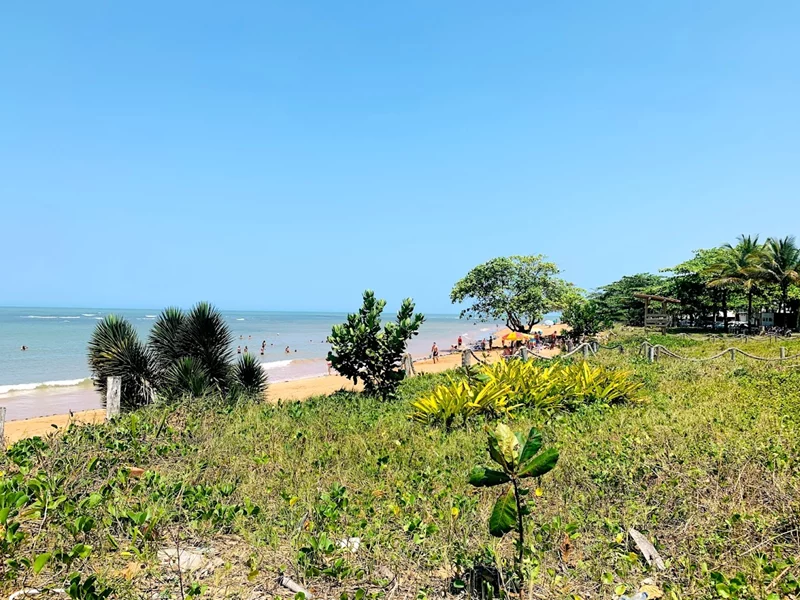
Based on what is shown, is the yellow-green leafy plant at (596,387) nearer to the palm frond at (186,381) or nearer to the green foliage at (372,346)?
the green foliage at (372,346)

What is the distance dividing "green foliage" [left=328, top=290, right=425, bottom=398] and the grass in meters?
3.43

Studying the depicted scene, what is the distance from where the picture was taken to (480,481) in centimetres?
296

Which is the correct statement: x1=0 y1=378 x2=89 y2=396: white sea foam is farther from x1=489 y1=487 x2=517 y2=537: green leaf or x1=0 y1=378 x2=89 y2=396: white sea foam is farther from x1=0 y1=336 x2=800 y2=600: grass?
x1=489 y1=487 x2=517 y2=537: green leaf

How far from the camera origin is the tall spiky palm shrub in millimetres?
10094

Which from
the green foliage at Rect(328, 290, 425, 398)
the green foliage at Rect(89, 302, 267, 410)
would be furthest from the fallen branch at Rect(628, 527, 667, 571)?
the green foliage at Rect(89, 302, 267, 410)

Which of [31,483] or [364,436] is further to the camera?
[364,436]

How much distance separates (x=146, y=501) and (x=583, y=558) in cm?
326

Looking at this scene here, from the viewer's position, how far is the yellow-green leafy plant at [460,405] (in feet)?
24.9

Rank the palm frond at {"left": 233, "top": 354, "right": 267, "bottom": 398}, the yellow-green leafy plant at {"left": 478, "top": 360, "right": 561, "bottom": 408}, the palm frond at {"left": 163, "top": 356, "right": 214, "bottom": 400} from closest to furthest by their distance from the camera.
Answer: the yellow-green leafy plant at {"left": 478, "top": 360, "right": 561, "bottom": 408}, the palm frond at {"left": 163, "top": 356, "right": 214, "bottom": 400}, the palm frond at {"left": 233, "top": 354, "right": 267, "bottom": 398}

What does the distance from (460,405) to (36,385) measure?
2078 centimetres

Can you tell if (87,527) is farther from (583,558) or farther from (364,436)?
(364,436)

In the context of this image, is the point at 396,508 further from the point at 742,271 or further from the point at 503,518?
the point at 742,271

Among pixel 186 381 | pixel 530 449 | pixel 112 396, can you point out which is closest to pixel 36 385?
pixel 186 381

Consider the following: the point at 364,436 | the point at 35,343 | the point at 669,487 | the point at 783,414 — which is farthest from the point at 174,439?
the point at 35,343
